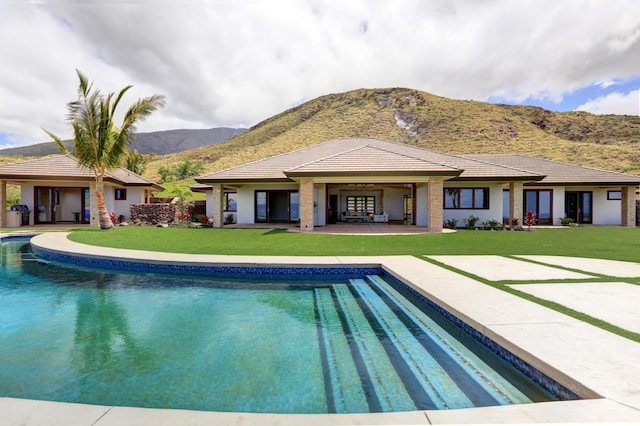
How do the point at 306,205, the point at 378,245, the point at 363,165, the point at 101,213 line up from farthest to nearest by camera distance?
the point at 101,213
the point at 306,205
the point at 363,165
the point at 378,245

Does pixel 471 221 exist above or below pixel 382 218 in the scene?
below

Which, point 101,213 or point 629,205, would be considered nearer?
point 101,213

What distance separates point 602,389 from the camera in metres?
2.64

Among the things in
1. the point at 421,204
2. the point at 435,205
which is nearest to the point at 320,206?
the point at 421,204

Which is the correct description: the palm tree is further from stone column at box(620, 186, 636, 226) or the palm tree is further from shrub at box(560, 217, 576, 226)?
stone column at box(620, 186, 636, 226)

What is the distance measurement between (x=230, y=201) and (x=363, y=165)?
36.4 ft

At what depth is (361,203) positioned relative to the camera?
26.3m

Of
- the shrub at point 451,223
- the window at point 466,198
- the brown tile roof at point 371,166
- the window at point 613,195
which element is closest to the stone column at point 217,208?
the brown tile roof at point 371,166

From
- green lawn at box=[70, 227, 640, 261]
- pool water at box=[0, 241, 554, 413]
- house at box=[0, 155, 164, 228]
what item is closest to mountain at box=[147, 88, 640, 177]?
house at box=[0, 155, 164, 228]

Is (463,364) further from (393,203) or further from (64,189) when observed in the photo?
(64,189)

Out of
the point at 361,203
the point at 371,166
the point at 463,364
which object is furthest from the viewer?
the point at 361,203

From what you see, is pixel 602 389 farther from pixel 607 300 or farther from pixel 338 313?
pixel 338 313

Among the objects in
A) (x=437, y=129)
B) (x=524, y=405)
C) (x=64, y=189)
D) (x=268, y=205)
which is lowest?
(x=524, y=405)

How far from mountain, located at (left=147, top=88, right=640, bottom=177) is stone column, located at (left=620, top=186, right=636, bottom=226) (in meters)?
24.3
